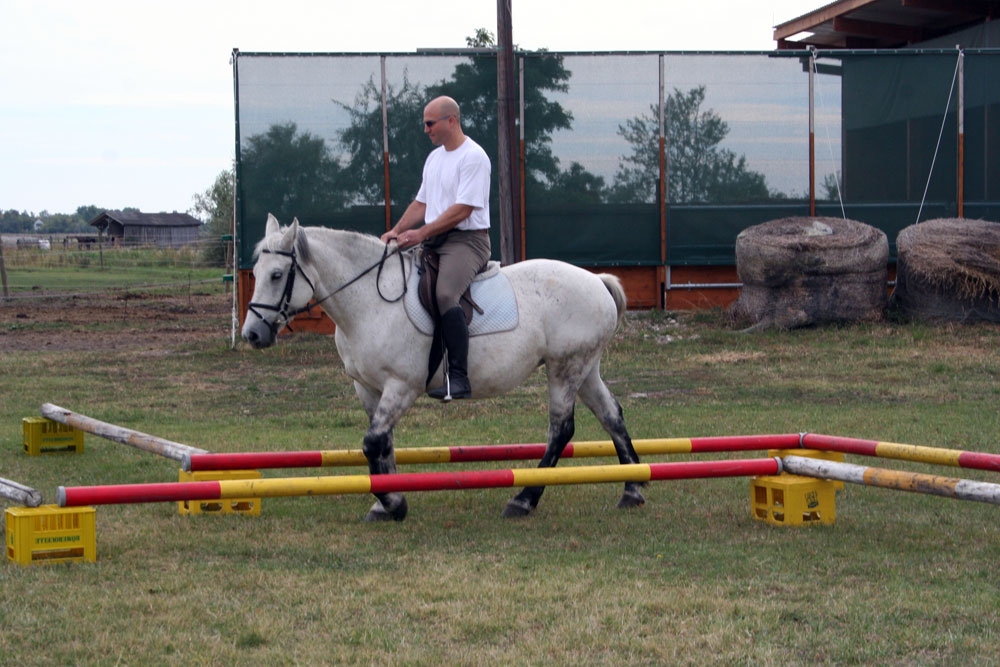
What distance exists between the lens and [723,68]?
20859 millimetres

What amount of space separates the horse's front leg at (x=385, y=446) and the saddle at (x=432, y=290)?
0.57m

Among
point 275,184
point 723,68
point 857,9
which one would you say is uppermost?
point 857,9

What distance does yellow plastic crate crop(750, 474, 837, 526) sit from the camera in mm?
7020

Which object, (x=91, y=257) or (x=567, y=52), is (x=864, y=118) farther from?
(x=91, y=257)

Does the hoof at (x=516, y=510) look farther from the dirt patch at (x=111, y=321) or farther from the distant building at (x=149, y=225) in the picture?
the distant building at (x=149, y=225)

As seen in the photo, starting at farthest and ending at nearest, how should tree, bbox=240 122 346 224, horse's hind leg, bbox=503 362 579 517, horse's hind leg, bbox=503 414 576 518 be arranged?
tree, bbox=240 122 346 224
horse's hind leg, bbox=503 362 579 517
horse's hind leg, bbox=503 414 576 518

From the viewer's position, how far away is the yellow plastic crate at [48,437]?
10047 millimetres

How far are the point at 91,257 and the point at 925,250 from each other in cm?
3553

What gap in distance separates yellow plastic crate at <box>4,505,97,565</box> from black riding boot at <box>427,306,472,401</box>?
2.30 meters

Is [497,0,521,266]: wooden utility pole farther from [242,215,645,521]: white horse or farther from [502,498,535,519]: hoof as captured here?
[502,498,535,519]: hoof

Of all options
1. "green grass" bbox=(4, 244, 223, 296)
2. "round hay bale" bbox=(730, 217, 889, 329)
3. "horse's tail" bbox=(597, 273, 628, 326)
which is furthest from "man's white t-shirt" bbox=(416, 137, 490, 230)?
"green grass" bbox=(4, 244, 223, 296)

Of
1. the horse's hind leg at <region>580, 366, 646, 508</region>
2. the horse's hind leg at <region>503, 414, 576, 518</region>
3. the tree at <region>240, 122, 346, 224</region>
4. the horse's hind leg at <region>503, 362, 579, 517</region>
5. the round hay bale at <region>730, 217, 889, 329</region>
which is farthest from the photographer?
the tree at <region>240, 122, 346, 224</region>

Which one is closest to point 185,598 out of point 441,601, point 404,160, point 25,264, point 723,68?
point 441,601

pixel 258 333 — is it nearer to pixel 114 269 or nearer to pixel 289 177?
pixel 289 177
